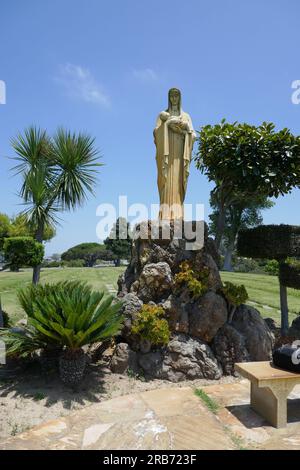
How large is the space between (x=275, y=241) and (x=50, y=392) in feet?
19.8

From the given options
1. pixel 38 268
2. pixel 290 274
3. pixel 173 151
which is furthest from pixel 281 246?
pixel 38 268

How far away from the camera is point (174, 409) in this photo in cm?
429

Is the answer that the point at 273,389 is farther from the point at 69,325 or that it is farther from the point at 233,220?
the point at 233,220

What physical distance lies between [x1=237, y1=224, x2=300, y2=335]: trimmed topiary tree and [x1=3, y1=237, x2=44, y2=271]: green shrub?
5440 mm

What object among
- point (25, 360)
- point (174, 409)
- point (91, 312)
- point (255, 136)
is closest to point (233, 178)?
point (255, 136)

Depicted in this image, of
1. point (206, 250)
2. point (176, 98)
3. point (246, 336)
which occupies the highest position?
point (176, 98)

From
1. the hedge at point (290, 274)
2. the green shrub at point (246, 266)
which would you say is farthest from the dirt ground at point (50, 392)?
the green shrub at point (246, 266)

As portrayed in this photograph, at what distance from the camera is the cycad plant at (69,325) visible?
454cm

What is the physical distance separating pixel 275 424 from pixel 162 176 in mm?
4852

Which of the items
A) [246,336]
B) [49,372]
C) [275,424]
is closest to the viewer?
[275,424]

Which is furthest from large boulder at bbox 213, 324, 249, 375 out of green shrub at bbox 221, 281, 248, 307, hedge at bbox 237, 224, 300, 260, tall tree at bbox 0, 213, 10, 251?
tall tree at bbox 0, 213, 10, 251

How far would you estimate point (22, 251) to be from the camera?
841 centimetres
